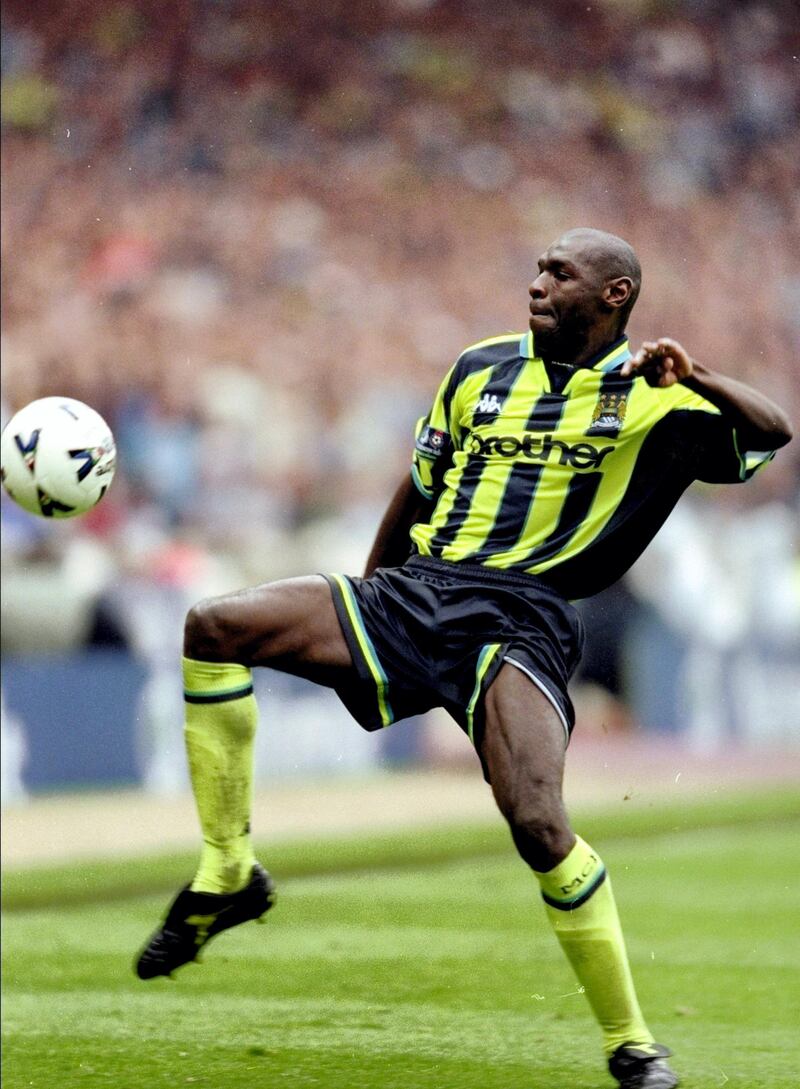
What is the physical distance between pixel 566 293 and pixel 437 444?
0.55 meters

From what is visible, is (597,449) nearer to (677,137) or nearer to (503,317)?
(503,317)

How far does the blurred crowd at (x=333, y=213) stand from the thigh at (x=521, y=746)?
327 inches

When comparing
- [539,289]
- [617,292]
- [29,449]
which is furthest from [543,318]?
[29,449]

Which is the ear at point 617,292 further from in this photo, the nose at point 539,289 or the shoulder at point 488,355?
the shoulder at point 488,355

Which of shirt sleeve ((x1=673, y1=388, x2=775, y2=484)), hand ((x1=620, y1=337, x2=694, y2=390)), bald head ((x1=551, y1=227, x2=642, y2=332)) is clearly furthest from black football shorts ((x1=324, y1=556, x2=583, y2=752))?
bald head ((x1=551, y1=227, x2=642, y2=332))

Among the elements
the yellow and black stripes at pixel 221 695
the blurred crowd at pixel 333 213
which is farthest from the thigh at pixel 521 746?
the blurred crowd at pixel 333 213

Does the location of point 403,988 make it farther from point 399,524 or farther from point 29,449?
point 29,449

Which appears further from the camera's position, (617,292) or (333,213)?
(333,213)

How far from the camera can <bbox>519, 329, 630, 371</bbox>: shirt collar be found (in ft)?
14.4

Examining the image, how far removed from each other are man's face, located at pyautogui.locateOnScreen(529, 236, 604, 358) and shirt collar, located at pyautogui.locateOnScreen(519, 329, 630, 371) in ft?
0.29

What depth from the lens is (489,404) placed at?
14.6 feet

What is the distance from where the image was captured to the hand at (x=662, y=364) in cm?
396

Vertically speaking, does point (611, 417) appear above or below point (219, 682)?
above

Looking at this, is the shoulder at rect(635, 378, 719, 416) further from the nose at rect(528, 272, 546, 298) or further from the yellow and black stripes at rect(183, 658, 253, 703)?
the yellow and black stripes at rect(183, 658, 253, 703)
